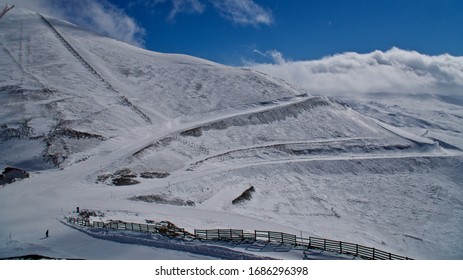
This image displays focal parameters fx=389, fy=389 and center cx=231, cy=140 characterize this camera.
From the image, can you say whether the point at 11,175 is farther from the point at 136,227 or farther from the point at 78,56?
the point at 78,56

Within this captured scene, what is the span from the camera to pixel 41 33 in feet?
413

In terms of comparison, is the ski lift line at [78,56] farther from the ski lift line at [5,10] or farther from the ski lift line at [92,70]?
the ski lift line at [5,10]

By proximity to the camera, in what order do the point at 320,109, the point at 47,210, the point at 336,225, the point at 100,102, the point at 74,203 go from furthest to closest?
1. the point at 320,109
2. the point at 100,102
3. the point at 336,225
4. the point at 74,203
5. the point at 47,210

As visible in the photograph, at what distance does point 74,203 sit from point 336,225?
108 feet

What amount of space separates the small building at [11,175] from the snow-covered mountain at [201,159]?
5.52 feet

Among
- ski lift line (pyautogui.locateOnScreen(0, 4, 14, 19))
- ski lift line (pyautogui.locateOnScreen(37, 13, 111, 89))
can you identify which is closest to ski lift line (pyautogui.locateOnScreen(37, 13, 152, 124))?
ski lift line (pyautogui.locateOnScreen(37, 13, 111, 89))

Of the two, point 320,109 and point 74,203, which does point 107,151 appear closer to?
point 74,203

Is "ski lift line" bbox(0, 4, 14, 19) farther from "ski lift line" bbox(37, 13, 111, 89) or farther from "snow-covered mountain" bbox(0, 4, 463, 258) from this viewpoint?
"snow-covered mountain" bbox(0, 4, 463, 258)

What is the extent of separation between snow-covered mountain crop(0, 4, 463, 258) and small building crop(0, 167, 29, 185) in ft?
5.52

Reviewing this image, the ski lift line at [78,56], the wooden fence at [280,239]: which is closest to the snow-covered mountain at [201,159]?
the ski lift line at [78,56]

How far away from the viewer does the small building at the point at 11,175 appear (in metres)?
47.5

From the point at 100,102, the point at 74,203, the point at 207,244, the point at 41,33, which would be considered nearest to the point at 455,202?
the point at 207,244

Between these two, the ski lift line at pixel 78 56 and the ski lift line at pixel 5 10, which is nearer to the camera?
the ski lift line at pixel 78 56

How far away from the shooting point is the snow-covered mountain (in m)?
44.7
